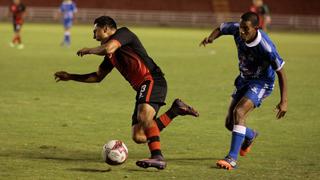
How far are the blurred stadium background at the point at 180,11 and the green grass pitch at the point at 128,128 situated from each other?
37.9 metres

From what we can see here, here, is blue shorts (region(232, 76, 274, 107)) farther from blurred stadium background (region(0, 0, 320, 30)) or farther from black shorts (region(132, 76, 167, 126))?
blurred stadium background (region(0, 0, 320, 30))

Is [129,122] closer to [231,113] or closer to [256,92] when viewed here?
[231,113]

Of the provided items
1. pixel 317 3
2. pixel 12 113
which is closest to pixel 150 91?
pixel 12 113

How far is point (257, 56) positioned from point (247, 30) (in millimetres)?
422

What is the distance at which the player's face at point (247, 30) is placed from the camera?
8953mm

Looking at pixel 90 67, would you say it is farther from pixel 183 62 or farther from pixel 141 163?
pixel 141 163

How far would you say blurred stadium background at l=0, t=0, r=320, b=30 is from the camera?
6159cm

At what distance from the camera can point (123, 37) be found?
8.73m

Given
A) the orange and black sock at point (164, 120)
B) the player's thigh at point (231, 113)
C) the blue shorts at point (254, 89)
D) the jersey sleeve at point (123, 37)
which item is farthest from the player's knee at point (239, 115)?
the jersey sleeve at point (123, 37)

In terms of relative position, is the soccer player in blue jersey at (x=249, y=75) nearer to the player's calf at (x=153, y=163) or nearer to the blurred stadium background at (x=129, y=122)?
the blurred stadium background at (x=129, y=122)

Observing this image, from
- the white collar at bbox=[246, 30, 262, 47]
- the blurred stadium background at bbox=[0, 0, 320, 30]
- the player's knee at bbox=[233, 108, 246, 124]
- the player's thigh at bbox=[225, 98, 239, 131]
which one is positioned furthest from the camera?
the blurred stadium background at bbox=[0, 0, 320, 30]

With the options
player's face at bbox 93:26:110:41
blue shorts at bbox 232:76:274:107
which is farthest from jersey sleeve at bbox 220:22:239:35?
player's face at bbox 93:26:110:41

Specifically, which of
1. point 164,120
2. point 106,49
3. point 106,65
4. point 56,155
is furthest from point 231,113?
point 56,155

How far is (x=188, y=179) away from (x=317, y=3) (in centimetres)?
5808
